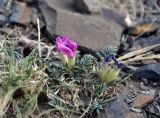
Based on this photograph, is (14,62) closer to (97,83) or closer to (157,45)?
(97,83)

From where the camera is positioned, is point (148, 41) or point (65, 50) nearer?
point (65, 50)

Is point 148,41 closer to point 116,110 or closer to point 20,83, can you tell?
point 116,110

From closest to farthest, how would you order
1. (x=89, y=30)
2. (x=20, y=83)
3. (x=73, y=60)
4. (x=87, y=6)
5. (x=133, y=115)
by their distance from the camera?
1. (x=20, y=83)
2. (x=133, y=115)
3. (x=73, y=60)
4. (x=89, y=30)
5. (x=87, y=6)

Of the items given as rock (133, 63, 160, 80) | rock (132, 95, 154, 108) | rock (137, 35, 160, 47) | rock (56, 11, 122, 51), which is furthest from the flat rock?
rock (132, 95, 154, 108)

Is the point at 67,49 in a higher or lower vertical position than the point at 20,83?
higher

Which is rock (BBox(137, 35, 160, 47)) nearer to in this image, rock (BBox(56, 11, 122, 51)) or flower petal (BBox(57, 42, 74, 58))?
rock (BBox(56, 11, 122, 51))

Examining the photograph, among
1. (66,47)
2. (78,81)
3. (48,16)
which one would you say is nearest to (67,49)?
(66,47)

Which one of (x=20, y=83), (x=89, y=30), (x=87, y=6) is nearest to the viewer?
(x=20, y=83)
